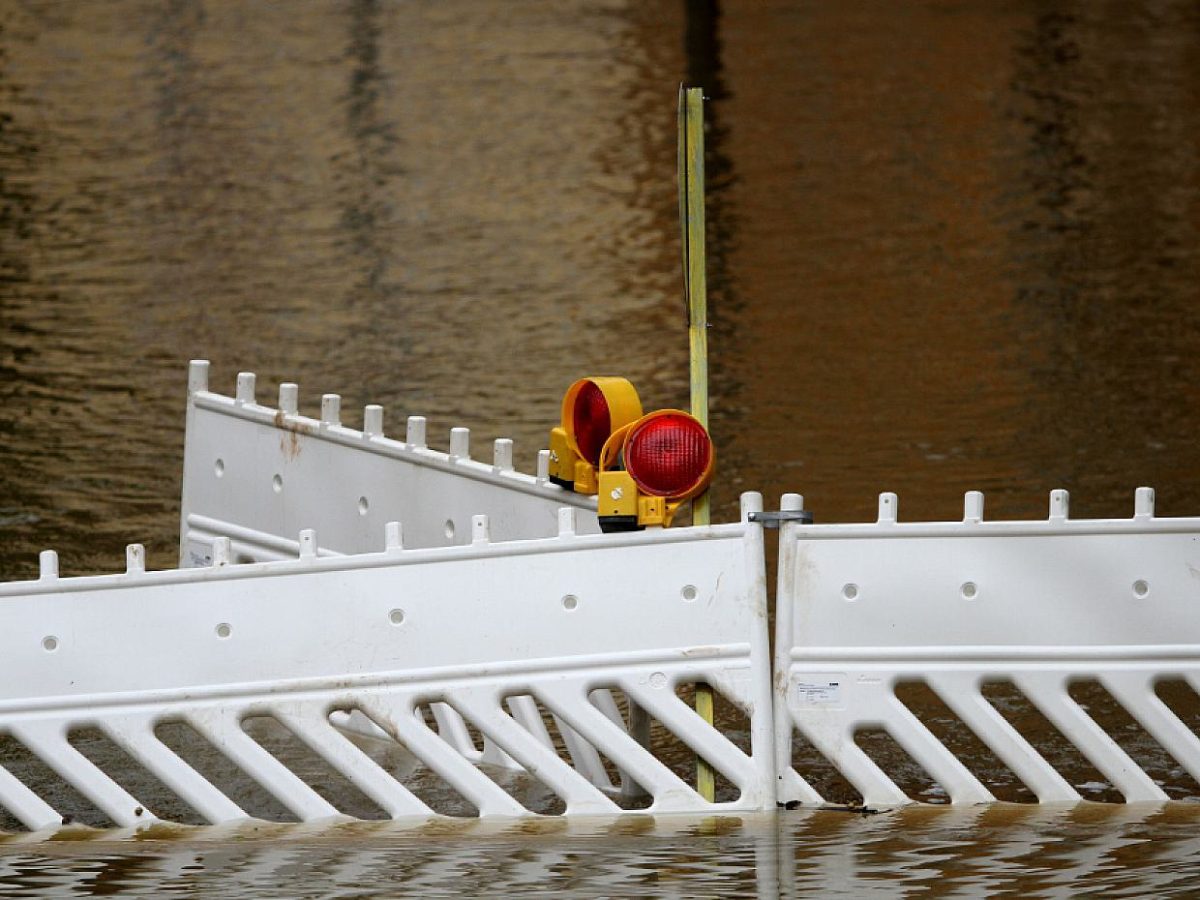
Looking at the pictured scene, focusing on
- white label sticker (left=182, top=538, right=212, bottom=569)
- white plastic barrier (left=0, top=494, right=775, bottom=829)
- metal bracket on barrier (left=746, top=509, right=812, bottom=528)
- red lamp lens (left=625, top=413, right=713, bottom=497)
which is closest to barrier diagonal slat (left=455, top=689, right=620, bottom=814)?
white plastic barrier (left=0, top=494, right=775, bottom=829)

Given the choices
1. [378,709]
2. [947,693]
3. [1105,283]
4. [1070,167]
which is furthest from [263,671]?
[1070,167]

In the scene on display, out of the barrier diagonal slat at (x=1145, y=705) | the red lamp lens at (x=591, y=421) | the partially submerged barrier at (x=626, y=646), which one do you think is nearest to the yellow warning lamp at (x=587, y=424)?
the red lamp lens at (x=591, y=421)

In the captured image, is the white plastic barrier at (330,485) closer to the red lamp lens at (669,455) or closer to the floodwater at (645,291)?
the red lamp lens at (669,455)

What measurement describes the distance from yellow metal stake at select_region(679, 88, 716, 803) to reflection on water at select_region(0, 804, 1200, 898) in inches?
12.7

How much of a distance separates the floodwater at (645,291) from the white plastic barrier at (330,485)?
3.85 feet

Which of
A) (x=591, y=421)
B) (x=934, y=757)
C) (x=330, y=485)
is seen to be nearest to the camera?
(x=934, y=757)

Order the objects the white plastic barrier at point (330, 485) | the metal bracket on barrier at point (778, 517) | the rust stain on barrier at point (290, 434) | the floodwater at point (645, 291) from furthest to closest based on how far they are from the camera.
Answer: the rust stain on barrier at point (290, 434)
the white plastic barrier at point (330, 485)
the floodwater at point (645, 291)
the metal bracket on barrier at point (778, 517)

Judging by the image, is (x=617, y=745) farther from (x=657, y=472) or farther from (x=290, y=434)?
(x=290, y=434)

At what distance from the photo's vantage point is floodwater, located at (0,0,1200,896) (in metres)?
6.21

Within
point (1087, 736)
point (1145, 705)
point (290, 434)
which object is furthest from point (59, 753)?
point (1145, 705)

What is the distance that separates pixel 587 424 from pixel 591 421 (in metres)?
0.05

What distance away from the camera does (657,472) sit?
6.27 m

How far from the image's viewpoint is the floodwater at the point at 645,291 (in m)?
6.21

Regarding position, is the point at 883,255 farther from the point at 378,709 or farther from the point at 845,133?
the point at 378,709
